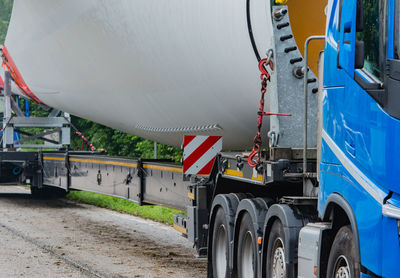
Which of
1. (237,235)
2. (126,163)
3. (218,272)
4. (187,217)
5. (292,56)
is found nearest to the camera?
(292,56)

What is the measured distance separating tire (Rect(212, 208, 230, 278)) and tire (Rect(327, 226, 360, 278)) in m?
A: 2.79

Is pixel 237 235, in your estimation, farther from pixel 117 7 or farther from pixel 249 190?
pixel 117 7

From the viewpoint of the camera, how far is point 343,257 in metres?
4.97

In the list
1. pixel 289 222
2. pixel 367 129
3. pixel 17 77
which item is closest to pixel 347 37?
pixel 367 129

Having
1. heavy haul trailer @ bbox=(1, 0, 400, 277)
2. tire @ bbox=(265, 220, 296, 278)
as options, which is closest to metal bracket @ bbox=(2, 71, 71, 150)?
heavy haul trailer @ bbox=(1, 0, 400, 277)

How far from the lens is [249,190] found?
26.1 ft

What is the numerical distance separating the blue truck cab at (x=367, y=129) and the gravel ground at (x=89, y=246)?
173 inches

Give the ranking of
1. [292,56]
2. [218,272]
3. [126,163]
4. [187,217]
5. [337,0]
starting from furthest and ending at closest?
1. [126,163]
2. [187,217]
3. [218,272]
4. [292,56]
5. [337,0]

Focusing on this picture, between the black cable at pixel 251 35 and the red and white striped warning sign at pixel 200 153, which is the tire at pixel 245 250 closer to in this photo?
the black cable at pixel 251 35

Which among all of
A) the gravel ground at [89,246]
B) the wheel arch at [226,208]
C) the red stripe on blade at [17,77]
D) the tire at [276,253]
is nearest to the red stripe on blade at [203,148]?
the wheel arch at [226,208]

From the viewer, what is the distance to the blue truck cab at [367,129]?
429 centimetres

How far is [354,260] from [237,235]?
2.89 metres

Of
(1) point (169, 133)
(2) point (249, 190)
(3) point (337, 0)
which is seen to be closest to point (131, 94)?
(1) point (169, 133)

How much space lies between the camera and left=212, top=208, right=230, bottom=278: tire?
7.99 m
